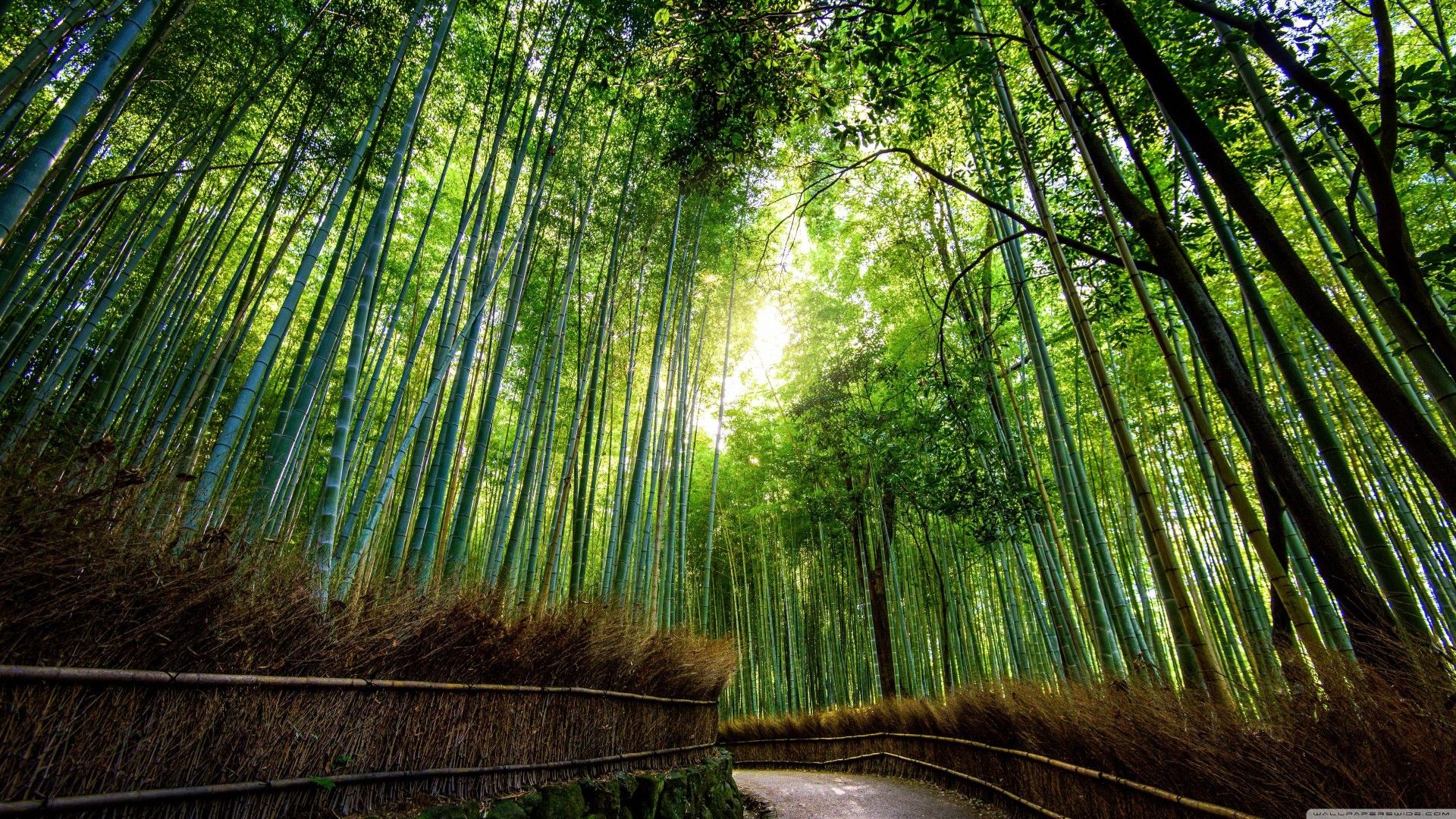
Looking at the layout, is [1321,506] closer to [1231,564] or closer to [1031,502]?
[1231,564]

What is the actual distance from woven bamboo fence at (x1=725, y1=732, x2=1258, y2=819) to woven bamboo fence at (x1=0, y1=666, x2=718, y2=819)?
252cm

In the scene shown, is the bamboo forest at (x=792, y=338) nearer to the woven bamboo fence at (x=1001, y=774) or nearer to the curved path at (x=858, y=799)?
the woven bamboo fence at (x=1001, y=774)

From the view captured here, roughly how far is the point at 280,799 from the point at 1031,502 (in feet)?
15.1

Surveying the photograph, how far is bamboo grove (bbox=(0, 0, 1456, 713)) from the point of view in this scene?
1550 millimetres

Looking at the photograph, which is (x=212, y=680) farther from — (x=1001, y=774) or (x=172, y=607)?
(x=1001, y=774)

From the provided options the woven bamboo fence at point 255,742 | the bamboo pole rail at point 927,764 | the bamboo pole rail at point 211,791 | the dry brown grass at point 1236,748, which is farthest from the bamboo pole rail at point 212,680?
the bamboo pole rail at point 927,764

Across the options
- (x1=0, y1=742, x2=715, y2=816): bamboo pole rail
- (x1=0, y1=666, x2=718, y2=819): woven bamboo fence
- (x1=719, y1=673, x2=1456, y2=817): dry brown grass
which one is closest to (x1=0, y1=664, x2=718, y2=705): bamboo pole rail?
(x1=0, y1=666, x2=718, y2=819): woven bamboo fence

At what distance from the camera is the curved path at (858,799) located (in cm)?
391

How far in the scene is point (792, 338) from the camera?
9.25 meters

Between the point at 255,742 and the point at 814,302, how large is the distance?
8.19 meters

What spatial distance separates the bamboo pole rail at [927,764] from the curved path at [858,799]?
5.7 inches

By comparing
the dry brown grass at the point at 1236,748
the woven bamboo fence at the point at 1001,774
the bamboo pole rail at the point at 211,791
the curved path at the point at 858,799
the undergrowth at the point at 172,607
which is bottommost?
the curved path at the point at 858,799

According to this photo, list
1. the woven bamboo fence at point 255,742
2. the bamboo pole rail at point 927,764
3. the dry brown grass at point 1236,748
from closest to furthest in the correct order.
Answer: the dry brown grass at point 1236,748 → the woven bamboo fence at point 255,742 → the bamboo pole rail at point 927,764

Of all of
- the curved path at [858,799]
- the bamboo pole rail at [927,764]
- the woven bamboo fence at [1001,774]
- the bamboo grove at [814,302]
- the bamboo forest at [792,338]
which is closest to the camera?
the bamboo forest at [792,338]
